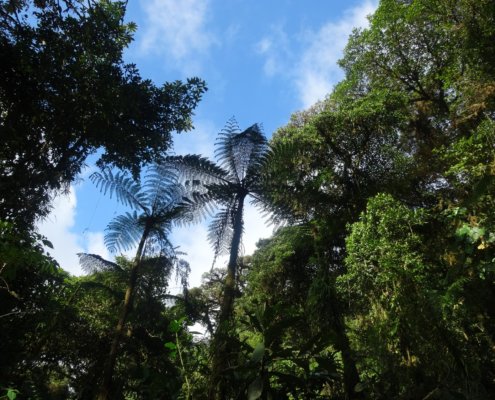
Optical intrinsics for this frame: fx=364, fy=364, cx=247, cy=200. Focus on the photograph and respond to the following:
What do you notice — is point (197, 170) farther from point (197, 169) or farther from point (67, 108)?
point (67, 108)

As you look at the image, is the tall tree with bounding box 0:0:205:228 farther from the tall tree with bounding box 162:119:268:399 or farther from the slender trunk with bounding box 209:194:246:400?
the slender trunk with bounding box 209:194:246:400

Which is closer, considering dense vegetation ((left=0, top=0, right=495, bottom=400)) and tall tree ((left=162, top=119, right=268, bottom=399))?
dense vegetation ((left=0, top=0, right=495, bottom=400))

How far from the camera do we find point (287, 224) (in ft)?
23.6

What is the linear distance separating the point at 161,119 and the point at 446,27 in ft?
27.3

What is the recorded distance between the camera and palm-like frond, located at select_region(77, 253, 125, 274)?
8.62 meters

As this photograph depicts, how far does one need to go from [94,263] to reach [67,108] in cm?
364

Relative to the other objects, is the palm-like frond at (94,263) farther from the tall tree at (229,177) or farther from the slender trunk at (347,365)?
the slender trunk at (347,365)

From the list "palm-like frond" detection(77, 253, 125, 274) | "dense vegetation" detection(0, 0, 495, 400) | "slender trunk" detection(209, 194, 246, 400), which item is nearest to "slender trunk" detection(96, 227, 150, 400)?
"dense vegetation" detection(0, 0, 495, 400)

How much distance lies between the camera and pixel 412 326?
16.6 ft

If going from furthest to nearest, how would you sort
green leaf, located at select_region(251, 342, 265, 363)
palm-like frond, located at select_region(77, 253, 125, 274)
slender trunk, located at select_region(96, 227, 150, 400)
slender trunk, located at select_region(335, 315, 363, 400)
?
palm-like frond, located at select_region(77, 253, 125, 274), slender trunk, located at select_region(96, 227, 150, 400), slender trunk, located at select_region(335, 315, 363, 400), green leaf, located at select_region(251, 342, 265, 363)

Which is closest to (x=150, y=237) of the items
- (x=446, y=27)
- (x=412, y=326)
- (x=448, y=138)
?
(x=412, y=326)

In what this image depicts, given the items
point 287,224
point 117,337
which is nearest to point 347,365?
point 287,224

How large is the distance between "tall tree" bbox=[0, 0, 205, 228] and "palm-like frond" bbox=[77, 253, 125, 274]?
4.81ft

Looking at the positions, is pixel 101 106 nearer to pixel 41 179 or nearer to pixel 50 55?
pixel 50 55
